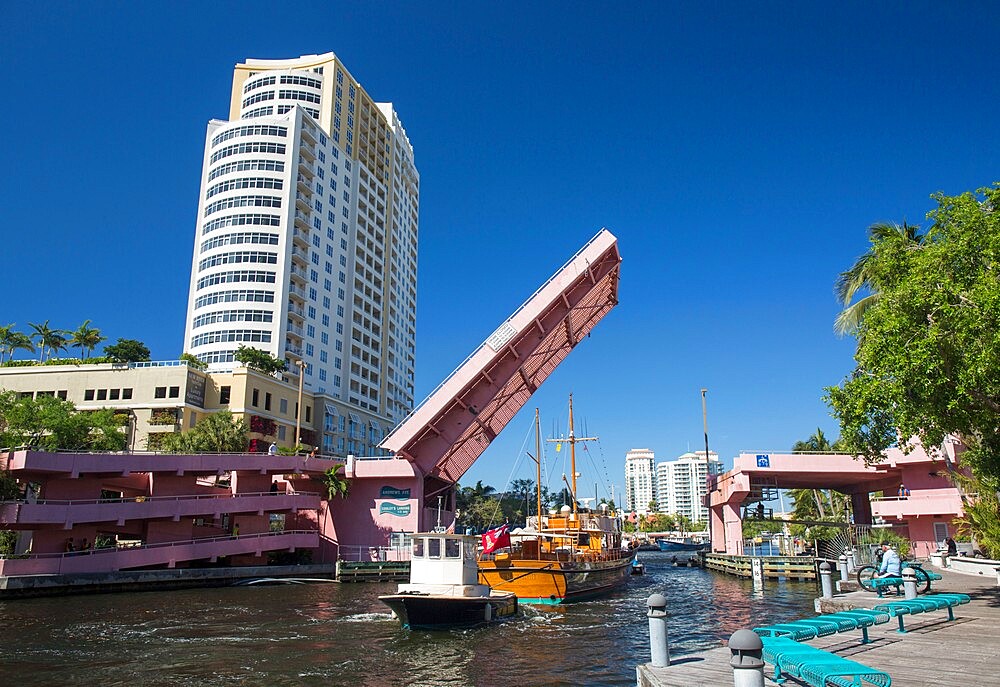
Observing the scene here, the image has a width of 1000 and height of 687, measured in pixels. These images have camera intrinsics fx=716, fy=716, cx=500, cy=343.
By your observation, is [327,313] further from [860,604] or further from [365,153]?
[860,604]

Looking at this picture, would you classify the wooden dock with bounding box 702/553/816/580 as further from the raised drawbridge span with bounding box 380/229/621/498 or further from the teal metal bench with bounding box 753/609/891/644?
the teal metal bench with bounding box 753/609/891/644

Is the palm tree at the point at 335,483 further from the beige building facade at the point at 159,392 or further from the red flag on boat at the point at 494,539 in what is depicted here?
the red flag on boat at the point at 494,539

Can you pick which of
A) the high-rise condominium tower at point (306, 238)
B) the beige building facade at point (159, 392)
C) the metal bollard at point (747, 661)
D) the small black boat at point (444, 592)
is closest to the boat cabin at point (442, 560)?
the small black boat at point (444, 592)

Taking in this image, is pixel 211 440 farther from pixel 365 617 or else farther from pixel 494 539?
pixel 365 617

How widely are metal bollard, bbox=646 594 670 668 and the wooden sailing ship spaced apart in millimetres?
14115

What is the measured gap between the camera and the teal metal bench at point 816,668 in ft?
21.8

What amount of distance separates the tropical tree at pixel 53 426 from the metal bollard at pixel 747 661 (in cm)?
3605

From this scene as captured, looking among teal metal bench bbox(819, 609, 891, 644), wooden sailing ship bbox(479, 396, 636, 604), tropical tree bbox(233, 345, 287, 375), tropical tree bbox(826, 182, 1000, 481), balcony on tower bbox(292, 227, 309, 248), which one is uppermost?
balcony on tower bbox(292, 227, 309, 248)

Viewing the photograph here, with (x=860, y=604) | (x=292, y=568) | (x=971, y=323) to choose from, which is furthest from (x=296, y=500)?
(x=971, y=323)

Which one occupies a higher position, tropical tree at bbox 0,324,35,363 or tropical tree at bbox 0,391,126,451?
tropical tree at bbox 0,324,35,363

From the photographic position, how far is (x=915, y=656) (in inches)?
364

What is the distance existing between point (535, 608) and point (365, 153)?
229 ft

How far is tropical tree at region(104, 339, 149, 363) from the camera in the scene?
58000 millimetres

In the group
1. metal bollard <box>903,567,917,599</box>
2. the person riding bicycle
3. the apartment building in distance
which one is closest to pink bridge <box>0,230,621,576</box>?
the apartment building in distance
